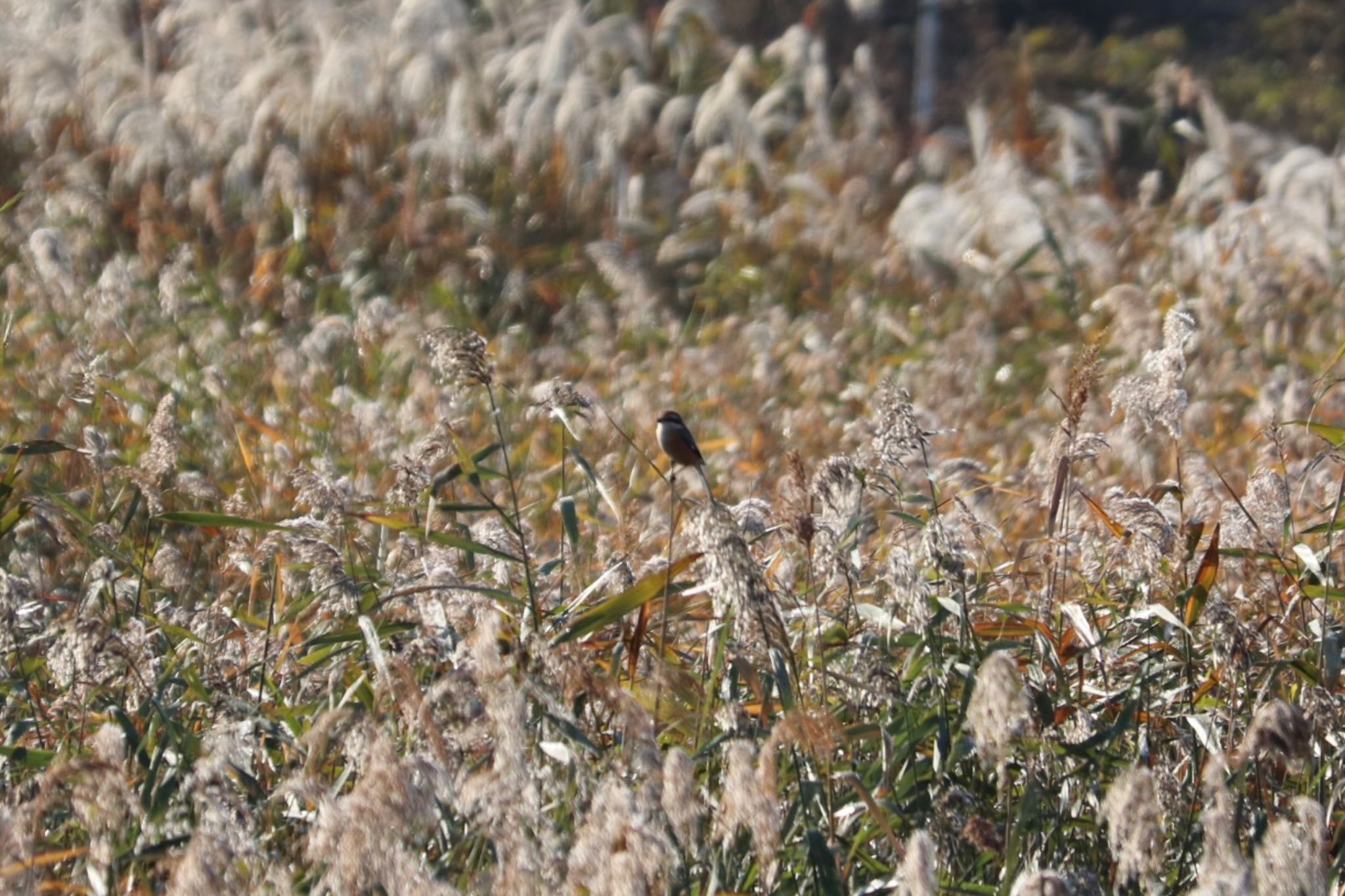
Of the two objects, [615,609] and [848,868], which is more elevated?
[615,609]

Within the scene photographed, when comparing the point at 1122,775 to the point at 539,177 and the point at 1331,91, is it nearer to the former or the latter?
the point at 539,177

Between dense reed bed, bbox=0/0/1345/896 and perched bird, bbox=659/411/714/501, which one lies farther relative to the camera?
perched bird, bbox=659/411/714/501

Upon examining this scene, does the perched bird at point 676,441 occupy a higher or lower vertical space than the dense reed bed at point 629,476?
higher

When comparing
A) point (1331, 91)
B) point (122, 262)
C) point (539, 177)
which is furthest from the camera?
point (1331, 91)

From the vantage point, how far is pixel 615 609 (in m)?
2.12

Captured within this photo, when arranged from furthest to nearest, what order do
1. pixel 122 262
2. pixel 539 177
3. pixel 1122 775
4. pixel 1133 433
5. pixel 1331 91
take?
pixel 1331 91, pixel 539 177, pixel 122 262, pixel 1133 433, pixel 1122 775

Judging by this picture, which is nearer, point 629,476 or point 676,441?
point 676,441

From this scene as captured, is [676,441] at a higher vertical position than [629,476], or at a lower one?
higher

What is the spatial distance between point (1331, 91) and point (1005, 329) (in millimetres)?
9042

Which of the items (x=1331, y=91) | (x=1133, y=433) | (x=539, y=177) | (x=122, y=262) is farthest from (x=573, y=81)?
(x=1331, y=91)

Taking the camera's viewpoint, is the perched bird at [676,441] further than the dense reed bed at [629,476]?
Yes

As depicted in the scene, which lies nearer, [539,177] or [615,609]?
[615,609]

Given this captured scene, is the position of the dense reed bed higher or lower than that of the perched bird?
lower

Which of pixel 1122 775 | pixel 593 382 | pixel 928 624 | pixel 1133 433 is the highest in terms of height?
pixel 1122 775
